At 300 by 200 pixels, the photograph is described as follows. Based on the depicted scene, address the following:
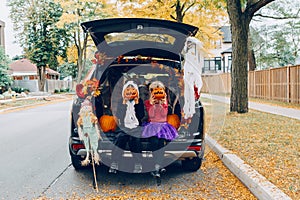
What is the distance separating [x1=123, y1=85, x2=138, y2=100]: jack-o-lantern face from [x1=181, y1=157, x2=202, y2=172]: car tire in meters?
1.27

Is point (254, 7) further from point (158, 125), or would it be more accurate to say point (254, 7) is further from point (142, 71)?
point (158, 125)

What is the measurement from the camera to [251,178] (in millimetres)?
4039

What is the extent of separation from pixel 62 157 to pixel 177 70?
2702 mm

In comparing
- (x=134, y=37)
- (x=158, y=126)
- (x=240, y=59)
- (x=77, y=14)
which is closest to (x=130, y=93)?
(x=158, y=126)

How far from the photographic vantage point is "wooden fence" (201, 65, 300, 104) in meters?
14.5

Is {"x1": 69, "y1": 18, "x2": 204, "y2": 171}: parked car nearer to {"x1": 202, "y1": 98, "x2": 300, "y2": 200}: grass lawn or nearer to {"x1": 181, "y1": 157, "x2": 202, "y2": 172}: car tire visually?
{"x1": 181, "y1": 157, "x2": 202, "y2": 172}: car tire

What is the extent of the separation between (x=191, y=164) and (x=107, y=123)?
1445mm

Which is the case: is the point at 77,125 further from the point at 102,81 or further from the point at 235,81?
the point at 235,81

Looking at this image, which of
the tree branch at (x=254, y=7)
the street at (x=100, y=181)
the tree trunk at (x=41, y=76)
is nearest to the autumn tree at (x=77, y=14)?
the tree trunk at (x=41, y=76)

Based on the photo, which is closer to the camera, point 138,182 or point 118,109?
point 138,182

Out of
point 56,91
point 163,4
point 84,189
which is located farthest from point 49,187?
point 56,91

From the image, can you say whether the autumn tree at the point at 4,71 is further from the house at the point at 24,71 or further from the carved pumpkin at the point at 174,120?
the carved pumpkin at the point at 174,120

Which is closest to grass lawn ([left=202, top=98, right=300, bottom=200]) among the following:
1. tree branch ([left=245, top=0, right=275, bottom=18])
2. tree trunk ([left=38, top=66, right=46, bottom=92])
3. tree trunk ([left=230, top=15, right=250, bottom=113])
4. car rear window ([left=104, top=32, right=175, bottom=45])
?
tree trunk ([left=230, top=15, right=250, bottom=113])

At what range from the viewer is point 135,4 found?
1491 centimetres
